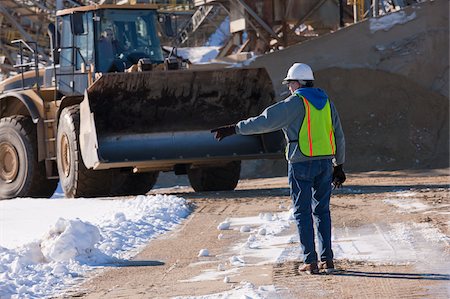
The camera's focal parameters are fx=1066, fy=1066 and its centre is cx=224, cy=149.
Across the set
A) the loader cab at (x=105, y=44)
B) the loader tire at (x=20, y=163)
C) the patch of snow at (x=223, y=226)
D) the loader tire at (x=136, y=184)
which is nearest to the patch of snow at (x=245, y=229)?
the patch of snow at (x=223, y=226)

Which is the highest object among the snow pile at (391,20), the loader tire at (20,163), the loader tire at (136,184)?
the snow pile at (391,20)

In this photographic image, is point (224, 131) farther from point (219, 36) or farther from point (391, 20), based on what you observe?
point (219, 36)

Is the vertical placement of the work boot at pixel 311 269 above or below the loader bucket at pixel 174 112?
below

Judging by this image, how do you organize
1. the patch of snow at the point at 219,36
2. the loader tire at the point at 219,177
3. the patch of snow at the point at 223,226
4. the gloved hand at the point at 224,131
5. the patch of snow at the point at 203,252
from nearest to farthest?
the gloved hand at the point at 224,131
the patch of snow at the point at 203,252
the patch of snow at the point at 223,226
the loader tire at the point at 219,177
the patch of snow at the point at 219,36

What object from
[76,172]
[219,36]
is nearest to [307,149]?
[76,172]

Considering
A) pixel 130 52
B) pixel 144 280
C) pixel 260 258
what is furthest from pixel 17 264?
pixel 130 52

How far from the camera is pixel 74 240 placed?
9227mm

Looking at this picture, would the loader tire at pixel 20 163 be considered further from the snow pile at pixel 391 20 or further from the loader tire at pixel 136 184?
the snow pile at pixel 391 20

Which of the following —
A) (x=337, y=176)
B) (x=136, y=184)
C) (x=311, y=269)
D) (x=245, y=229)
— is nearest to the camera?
(x=311, y=269)

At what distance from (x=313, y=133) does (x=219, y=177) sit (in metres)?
9.51

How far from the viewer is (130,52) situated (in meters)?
17.2

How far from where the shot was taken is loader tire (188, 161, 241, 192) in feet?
58.6

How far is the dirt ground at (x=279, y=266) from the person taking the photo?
7418 millimetres

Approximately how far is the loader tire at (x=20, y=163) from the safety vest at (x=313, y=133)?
396 inches
